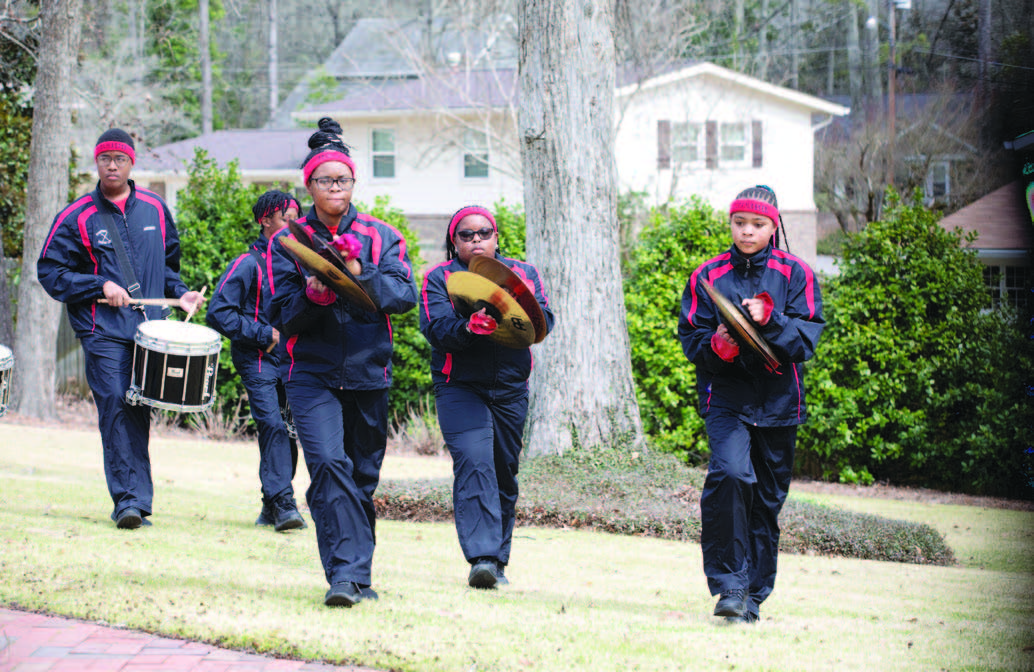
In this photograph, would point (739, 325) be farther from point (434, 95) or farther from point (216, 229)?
point (434, 95)

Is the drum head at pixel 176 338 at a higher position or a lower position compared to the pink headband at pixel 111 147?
lower

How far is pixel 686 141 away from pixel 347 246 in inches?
1014

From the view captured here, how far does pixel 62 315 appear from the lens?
1802cm

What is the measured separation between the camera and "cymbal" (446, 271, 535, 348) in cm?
533

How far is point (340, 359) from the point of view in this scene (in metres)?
5.21

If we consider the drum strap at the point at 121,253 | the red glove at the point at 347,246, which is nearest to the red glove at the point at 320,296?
the red glove at the point at 347,246

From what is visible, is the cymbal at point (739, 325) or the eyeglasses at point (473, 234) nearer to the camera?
the cymbal at point (739, 325)

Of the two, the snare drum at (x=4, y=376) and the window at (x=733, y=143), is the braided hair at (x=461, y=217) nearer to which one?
the snare drum at (x=4, y=376)

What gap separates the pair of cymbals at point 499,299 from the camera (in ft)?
17.4

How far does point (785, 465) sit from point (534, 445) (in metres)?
4.57

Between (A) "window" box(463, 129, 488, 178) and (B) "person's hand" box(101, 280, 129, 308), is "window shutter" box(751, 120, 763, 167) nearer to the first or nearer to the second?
(A) "window" box(463, 129, 488, 178)

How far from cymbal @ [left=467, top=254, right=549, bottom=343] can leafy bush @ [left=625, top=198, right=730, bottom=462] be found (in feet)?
24.3

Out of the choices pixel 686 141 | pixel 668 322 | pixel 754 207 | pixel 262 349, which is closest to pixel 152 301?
pixel 262 349

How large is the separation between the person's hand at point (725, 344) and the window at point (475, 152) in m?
24.5
